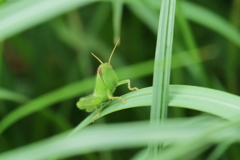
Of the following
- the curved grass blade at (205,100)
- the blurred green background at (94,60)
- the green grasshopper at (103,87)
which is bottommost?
the curved grass blade at (205,100)

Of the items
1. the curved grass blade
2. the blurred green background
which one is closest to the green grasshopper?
the curved grass blade

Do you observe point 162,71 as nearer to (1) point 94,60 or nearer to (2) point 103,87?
(2) point 103,87

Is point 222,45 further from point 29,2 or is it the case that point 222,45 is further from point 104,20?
point 29,2

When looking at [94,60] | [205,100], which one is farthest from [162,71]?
[94,60]

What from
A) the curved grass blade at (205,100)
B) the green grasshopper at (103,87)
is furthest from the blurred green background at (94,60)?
the curved grass blade at (205,100)

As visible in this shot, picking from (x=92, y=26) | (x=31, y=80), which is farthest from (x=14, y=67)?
(x=92, y=26)

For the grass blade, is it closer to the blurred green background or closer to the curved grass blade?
the curved grass blade

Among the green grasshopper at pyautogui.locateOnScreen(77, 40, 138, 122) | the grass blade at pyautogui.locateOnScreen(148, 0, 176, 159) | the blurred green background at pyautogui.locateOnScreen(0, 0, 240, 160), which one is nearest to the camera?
the grass blade at pyautogui.locateOnScreen(148, 0, 176, 159)

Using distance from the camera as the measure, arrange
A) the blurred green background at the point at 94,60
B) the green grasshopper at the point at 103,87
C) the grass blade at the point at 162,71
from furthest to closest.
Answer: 1. the blurred green background at the point at 94,60
2. the green grasshopper at the point at 103,87
3. the grass blade at the point at 162,71

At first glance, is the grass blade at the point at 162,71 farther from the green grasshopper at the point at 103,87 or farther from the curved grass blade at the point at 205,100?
the green grasshopper at the point at 103,87
